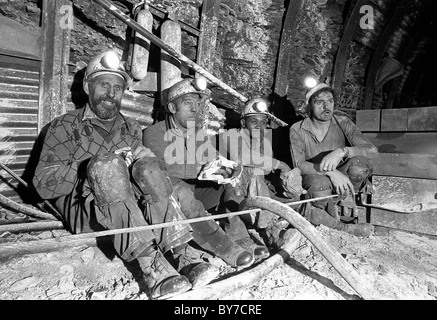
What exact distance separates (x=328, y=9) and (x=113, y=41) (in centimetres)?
408

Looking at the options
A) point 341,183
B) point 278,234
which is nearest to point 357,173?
point 341,183

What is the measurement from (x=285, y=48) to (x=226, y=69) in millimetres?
1171

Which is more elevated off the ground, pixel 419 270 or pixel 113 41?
pixel 113 41

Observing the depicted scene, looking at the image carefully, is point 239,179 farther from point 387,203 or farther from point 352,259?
point 387,203

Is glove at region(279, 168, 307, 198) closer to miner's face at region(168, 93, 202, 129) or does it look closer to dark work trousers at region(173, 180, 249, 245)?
dark work trousers at region(173, 180, 249, 245)

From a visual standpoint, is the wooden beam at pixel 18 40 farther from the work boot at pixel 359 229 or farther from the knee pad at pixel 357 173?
the work boot at pixel 359 229

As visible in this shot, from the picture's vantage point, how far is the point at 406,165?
→ 3.26 m

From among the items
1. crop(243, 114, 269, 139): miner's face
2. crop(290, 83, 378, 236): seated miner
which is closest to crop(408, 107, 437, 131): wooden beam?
crop(290, 83, 378, 236): seated miner

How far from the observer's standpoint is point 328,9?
17.7ft

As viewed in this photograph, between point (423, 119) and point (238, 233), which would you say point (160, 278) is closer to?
point (238, 233)

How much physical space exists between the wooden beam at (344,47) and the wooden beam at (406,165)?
9.05ft

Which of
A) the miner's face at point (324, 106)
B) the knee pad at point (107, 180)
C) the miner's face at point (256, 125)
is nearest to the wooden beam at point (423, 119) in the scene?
the miner's face at point (324, 106)
